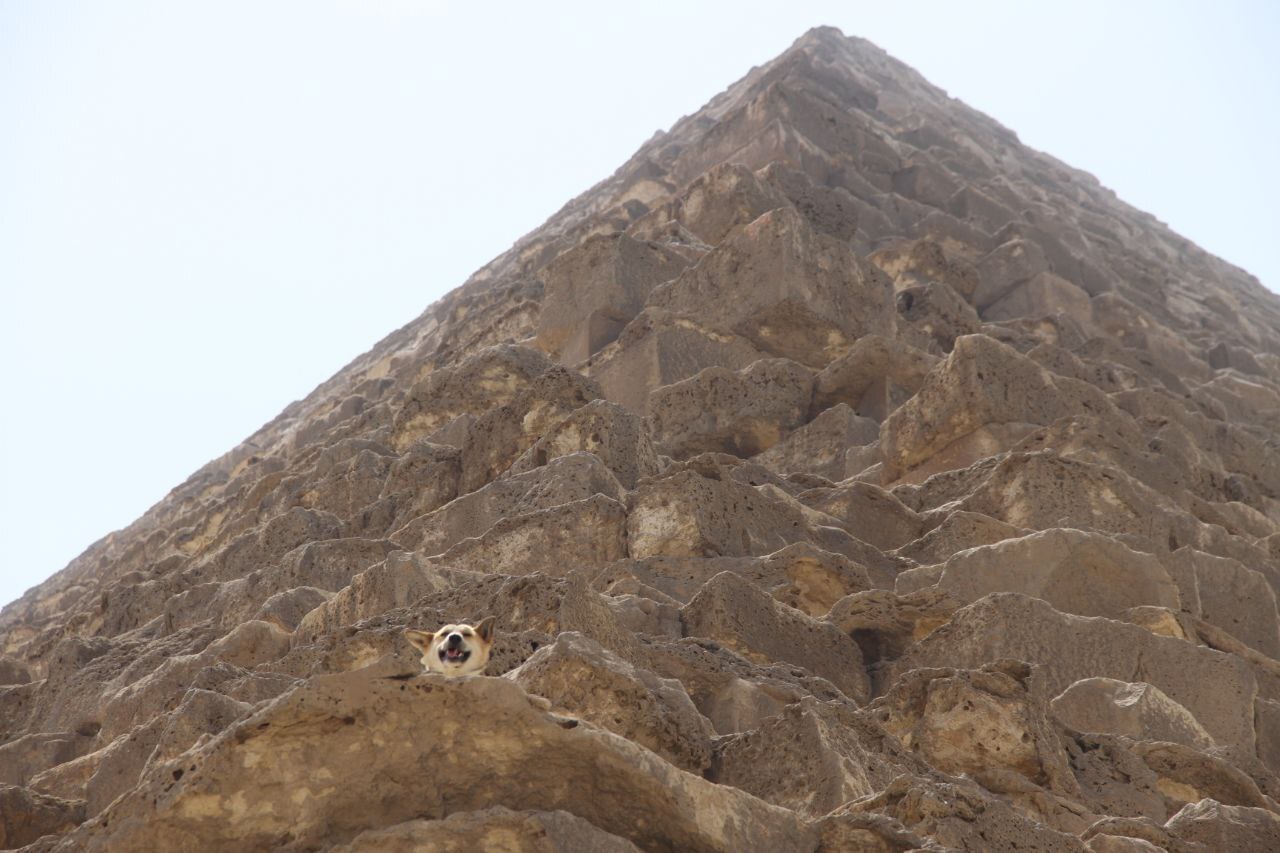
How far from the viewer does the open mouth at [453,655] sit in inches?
181

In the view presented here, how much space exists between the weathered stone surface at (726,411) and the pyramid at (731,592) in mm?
21

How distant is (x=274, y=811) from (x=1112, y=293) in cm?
1682

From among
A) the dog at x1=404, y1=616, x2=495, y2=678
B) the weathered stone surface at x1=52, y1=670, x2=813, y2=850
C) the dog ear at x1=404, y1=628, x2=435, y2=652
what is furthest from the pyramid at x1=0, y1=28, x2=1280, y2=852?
the dog ear at x1=404, y1=628, x2=435, y2=652

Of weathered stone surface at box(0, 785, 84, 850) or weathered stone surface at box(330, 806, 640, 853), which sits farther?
weathered stone surface at box(0, 785, 84, 850)

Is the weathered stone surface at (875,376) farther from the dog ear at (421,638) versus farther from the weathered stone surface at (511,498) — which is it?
the dog ear at (421,638)

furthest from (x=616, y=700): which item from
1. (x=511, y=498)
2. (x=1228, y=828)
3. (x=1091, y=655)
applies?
(x=511, y=498)

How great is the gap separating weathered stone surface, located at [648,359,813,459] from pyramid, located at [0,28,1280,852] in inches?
0.8

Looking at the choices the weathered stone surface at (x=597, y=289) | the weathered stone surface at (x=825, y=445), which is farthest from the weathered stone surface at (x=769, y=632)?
the weathered stone surface at (x=597, y=289)

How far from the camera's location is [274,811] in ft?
13.6

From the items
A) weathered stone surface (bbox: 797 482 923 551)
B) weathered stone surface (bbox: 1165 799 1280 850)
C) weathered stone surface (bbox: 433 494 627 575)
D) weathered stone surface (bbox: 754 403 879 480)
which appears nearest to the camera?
weathered stone surface (bbox: 1165 799 1280 850)

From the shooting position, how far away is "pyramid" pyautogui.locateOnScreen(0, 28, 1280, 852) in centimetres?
421

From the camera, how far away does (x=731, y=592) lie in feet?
23.4

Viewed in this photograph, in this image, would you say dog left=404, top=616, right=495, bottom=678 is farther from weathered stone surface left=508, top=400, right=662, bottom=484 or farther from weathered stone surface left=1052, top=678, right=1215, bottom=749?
weathered stone surface left=508, top=400, right=662, bottom=484

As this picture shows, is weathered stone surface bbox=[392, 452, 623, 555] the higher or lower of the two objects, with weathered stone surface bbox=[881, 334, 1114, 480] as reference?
lower
